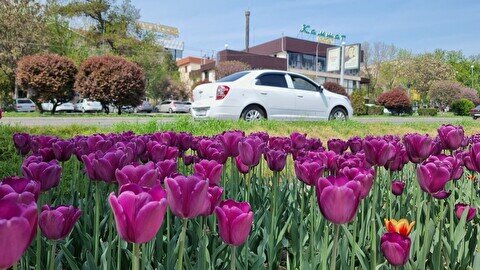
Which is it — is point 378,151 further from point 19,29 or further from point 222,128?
point 19,29

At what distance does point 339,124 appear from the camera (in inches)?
371

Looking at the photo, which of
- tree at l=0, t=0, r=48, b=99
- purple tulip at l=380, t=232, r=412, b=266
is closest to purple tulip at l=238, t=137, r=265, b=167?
purple tulip at l=380, t=232, r=412, b=266

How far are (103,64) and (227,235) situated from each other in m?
24.4

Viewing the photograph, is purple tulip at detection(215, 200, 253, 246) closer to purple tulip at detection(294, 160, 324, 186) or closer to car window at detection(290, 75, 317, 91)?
purple tulip at detection(294, 160, 324, 186)

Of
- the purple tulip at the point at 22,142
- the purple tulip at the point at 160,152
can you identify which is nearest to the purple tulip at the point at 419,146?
the purple tulip at the point at 160,152

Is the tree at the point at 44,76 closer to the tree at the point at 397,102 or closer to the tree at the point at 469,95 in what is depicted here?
the tree at the point at 397,102

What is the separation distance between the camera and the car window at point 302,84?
1169 cm

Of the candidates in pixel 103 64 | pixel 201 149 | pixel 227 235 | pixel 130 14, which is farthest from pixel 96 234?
pixel 130 14

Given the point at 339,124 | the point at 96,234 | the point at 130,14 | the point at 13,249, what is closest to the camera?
the point at 13,249

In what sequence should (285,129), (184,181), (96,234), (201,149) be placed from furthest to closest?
(285,129)
(201,149)
(96,234)
(184,181)

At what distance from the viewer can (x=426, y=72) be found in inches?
2175

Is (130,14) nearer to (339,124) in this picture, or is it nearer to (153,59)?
(153,59)

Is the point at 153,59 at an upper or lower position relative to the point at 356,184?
upper

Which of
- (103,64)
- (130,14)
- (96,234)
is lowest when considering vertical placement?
(96,234)
